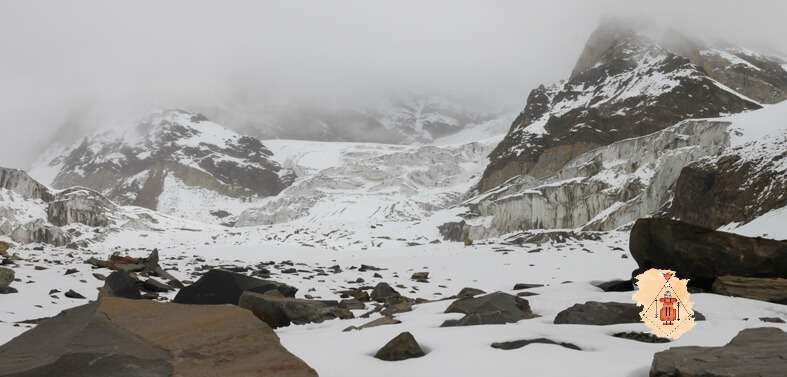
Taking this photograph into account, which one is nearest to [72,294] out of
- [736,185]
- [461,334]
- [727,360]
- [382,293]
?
[382,293]

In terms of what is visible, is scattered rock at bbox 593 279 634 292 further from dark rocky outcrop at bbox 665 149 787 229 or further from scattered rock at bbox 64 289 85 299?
dark rocky outcrop at bbox 665 149 787 229

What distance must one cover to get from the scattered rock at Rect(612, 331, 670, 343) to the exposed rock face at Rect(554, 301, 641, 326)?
71cm

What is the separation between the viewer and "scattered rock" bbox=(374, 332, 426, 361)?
5652mm

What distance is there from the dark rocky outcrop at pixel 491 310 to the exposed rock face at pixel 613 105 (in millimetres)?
92775

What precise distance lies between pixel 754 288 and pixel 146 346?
364 inches

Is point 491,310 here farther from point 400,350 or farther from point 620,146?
point 620,146

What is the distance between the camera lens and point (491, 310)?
8.20 m

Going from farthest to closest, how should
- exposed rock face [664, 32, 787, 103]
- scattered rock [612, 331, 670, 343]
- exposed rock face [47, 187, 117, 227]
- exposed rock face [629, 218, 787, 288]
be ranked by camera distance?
exposed rock face [47, 187, 117, 227] < exposed rock face [664, 32, 787, 103] < exposed rock face [629, 218, 787, 288] < scattered rock [612, 331, 670, 343]

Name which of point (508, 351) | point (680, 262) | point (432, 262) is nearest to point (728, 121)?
point (432, 262)

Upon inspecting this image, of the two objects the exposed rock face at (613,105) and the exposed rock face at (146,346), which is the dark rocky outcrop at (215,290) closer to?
the exposed rock face at (146,346)

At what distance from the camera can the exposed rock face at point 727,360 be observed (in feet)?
13.8

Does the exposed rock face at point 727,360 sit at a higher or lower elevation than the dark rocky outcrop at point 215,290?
higher

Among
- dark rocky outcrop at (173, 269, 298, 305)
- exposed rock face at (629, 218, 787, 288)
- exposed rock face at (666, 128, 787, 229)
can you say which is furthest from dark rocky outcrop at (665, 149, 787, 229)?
dark rocky outcrop at (173, 269, 298, 305)

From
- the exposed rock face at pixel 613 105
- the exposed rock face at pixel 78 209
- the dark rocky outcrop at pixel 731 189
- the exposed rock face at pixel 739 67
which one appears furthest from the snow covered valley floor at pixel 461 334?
the exposed rock face at pixel 78 209
